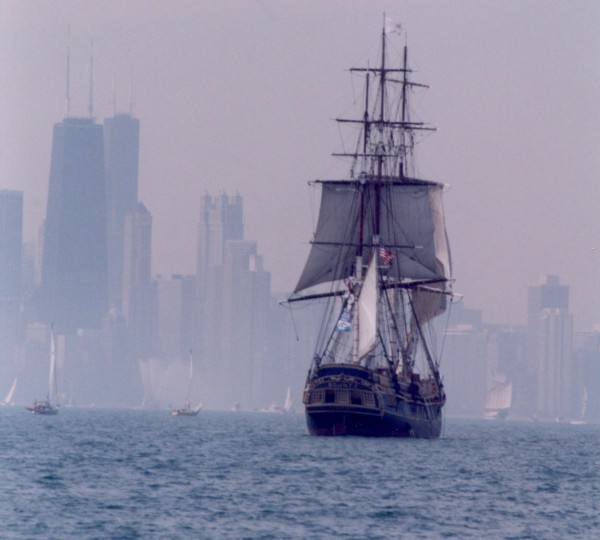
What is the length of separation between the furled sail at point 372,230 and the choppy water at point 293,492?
1860 centimetres

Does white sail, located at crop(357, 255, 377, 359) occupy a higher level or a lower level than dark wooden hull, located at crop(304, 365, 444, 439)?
higher

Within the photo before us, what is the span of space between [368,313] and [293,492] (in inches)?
1698

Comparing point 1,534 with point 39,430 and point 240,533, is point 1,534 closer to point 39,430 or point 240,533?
point 240,533

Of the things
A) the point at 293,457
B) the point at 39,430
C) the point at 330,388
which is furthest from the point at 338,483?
the point at 39,430

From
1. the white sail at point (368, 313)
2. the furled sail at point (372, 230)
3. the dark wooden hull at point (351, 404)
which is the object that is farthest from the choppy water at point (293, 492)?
the furled sail at point (372, 230)

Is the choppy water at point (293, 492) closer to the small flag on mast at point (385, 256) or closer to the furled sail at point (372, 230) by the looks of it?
the small flag on mast at point (385, 256)

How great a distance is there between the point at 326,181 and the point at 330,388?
65.1 feet

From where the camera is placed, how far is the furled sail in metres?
116

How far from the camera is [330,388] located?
103 meters

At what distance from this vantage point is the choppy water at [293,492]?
54.0 m

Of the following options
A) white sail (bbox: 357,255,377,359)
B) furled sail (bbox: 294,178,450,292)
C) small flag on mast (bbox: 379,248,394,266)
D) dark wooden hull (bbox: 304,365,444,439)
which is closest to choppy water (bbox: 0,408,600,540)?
dark wooden hull (bbox: 304,365,444,439)

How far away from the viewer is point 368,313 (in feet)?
351

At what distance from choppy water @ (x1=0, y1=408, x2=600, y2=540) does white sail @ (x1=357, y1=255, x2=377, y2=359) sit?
24.7ft

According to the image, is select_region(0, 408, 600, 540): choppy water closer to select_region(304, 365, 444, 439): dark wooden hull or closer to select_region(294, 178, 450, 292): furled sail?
select_region(304, 365, 444, 439): dark wooden hull
